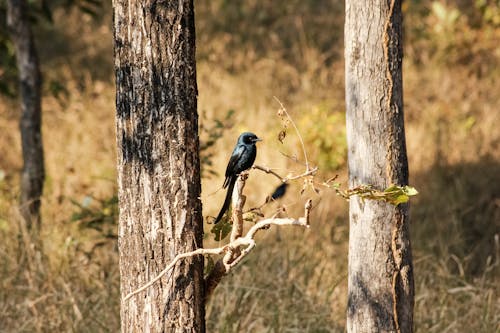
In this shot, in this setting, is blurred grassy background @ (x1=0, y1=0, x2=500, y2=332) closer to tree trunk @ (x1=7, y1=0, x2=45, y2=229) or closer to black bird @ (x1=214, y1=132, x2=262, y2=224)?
tree trunk @ (x1=7, y1=0, x2=45, y2=229)

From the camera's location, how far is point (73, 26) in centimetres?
1138

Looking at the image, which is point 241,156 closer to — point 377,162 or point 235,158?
point 235,158

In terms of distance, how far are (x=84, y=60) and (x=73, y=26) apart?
48.8 inches

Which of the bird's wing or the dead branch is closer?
the dead branch

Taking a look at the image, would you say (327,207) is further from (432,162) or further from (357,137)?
(357,137)

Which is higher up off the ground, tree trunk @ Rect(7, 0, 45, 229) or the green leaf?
tree trunk @ Rect(7, 0, 45, 229)

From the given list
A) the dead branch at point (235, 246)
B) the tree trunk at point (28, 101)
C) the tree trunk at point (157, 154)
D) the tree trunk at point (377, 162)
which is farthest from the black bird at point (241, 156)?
the tree trunk at point (28, 101)

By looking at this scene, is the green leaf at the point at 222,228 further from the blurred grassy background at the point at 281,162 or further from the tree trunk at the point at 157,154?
the blurred grassy background at the point at 281,162

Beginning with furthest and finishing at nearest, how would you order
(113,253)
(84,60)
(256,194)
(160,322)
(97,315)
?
(84,60)
(256,194)
(113,253)
(97,315)
(160,322)

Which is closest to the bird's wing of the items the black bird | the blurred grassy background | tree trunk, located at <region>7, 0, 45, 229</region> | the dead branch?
the black bird

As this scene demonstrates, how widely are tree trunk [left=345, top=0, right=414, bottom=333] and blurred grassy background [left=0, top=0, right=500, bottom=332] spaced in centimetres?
91

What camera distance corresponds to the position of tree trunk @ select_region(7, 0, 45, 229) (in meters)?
6.05

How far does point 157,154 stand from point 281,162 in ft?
14.6

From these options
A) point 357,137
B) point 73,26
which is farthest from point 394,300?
point 73,26
